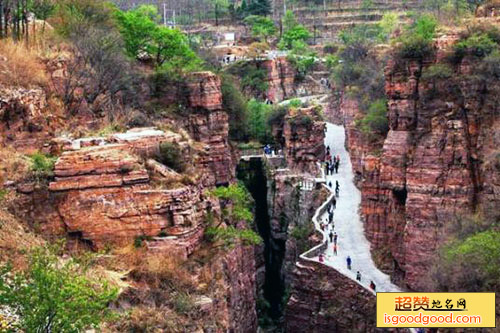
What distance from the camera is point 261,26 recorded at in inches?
3418

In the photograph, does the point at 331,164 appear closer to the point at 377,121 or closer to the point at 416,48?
the point at 377,121

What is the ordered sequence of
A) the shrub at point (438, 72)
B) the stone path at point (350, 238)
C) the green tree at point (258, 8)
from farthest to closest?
the green tree at point (258, 8) < the stone path at point (350, 238) < the shrub at point (438, 72)

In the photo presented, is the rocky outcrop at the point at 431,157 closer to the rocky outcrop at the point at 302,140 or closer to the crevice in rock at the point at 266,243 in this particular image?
the crevice in rock at the point at 266,243

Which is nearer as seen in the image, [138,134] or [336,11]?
[138,134]

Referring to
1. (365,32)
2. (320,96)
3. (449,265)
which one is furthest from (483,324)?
(365,32)

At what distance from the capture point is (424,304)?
1981 centimetres

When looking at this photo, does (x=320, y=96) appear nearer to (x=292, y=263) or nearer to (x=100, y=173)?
(x=292, y=263)

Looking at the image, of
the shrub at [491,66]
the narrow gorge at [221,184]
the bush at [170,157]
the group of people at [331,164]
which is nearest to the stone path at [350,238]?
the narrow gorge at [221,184]

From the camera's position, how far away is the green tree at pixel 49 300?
13.4 meters

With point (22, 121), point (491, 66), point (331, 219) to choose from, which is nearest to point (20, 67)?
point (22, 121)

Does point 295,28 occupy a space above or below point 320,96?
above

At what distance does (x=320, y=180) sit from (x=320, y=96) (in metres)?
27.4

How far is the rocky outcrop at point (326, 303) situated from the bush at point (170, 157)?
1312cm

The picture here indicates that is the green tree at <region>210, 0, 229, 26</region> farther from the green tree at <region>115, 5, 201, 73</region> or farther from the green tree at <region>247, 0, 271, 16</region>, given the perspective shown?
the green tree at <region>115, 5, 201, 73</region>
